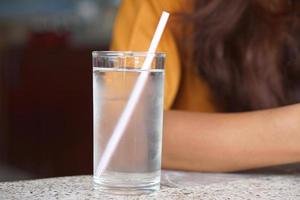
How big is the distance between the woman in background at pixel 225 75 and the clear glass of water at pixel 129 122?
0.31m

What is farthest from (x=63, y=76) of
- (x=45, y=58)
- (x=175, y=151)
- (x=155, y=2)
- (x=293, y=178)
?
(x=293, y=178)

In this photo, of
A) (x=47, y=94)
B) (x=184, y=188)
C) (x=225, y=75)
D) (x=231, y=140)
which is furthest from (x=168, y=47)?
(x=47, y=94)

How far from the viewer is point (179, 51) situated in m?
1.33

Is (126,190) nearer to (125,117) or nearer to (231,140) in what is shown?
(125,117)

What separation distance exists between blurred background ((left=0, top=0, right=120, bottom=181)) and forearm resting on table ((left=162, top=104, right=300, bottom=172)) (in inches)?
77.6

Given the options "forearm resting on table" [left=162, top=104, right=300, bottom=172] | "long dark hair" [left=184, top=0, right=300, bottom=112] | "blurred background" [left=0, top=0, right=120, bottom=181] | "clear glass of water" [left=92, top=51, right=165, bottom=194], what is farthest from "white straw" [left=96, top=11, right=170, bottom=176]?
"blurred background" [left=0, top=0, right=120, bottom=181]

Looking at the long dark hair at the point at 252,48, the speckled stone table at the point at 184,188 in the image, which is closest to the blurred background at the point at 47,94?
the long dark hair at the point at 252,48

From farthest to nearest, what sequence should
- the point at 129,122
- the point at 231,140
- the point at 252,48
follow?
the point at 252,48 → the point at 231,140 → the point at 129,122

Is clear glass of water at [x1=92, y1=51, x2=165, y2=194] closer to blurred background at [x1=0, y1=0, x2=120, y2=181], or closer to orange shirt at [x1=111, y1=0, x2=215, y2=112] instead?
orange shirt at [x1=111, y1=0, x2=215, y2=112]

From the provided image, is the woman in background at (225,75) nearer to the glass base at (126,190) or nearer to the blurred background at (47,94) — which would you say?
the glass base at (126,190)

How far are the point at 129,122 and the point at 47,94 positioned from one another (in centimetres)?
253

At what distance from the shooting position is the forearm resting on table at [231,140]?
40.1 inches

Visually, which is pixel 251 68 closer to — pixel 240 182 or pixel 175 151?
pixel 175 151

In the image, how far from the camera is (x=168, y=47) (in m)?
1.33
